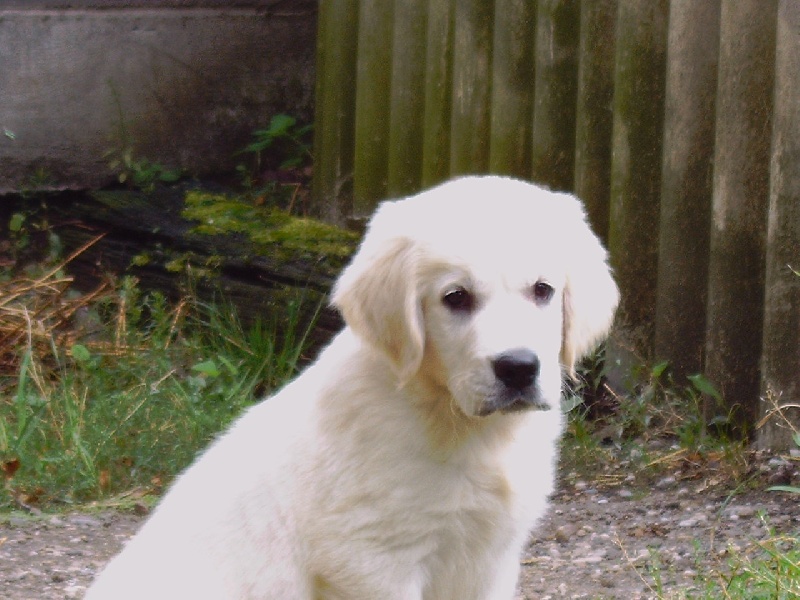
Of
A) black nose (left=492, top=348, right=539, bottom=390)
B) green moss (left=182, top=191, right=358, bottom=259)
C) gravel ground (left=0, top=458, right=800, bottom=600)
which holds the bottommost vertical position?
gravel ground (left=0, top=458, right=800, bottom=600)

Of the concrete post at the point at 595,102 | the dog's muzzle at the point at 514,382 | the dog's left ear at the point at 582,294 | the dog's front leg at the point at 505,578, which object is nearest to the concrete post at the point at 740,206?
the concrete post at the point at 595,102

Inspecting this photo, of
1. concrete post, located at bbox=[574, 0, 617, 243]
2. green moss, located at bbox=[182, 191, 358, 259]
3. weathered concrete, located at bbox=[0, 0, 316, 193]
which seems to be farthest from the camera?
weathered concrete, located at bbox=[0, 0, 316, 193]

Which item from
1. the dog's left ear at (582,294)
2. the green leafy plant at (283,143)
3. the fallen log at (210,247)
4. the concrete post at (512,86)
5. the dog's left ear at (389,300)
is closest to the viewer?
the dog's left ear at (389,300)

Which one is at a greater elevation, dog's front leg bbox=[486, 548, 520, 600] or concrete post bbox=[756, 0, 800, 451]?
concrete post bbox=[756, 0, 800, 451]

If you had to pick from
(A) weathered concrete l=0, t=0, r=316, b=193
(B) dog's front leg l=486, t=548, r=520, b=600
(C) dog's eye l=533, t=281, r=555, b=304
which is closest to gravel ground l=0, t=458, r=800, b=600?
(B) dog's front leg l=486, t=548, r=520, b=600

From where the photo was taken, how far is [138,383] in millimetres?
5898

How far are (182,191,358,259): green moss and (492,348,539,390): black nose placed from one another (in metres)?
3.44

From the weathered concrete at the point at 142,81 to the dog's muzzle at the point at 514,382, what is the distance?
5.29 metres

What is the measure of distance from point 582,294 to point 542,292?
16 cm

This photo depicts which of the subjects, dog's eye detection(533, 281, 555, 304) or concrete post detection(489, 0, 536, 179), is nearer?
dog's eye detection(533, 281, 555, 304)

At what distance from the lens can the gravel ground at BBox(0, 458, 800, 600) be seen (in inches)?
153

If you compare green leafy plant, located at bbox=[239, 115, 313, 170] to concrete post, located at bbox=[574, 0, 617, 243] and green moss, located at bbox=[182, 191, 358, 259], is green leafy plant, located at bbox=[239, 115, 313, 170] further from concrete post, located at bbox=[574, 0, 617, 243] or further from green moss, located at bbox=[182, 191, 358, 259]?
concrete post, located at bbox=[574, 0, 617, 243]

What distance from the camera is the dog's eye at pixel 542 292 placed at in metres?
2.93

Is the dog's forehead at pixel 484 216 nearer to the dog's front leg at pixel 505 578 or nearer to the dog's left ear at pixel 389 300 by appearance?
the dog's left ear at pixel 389 300
